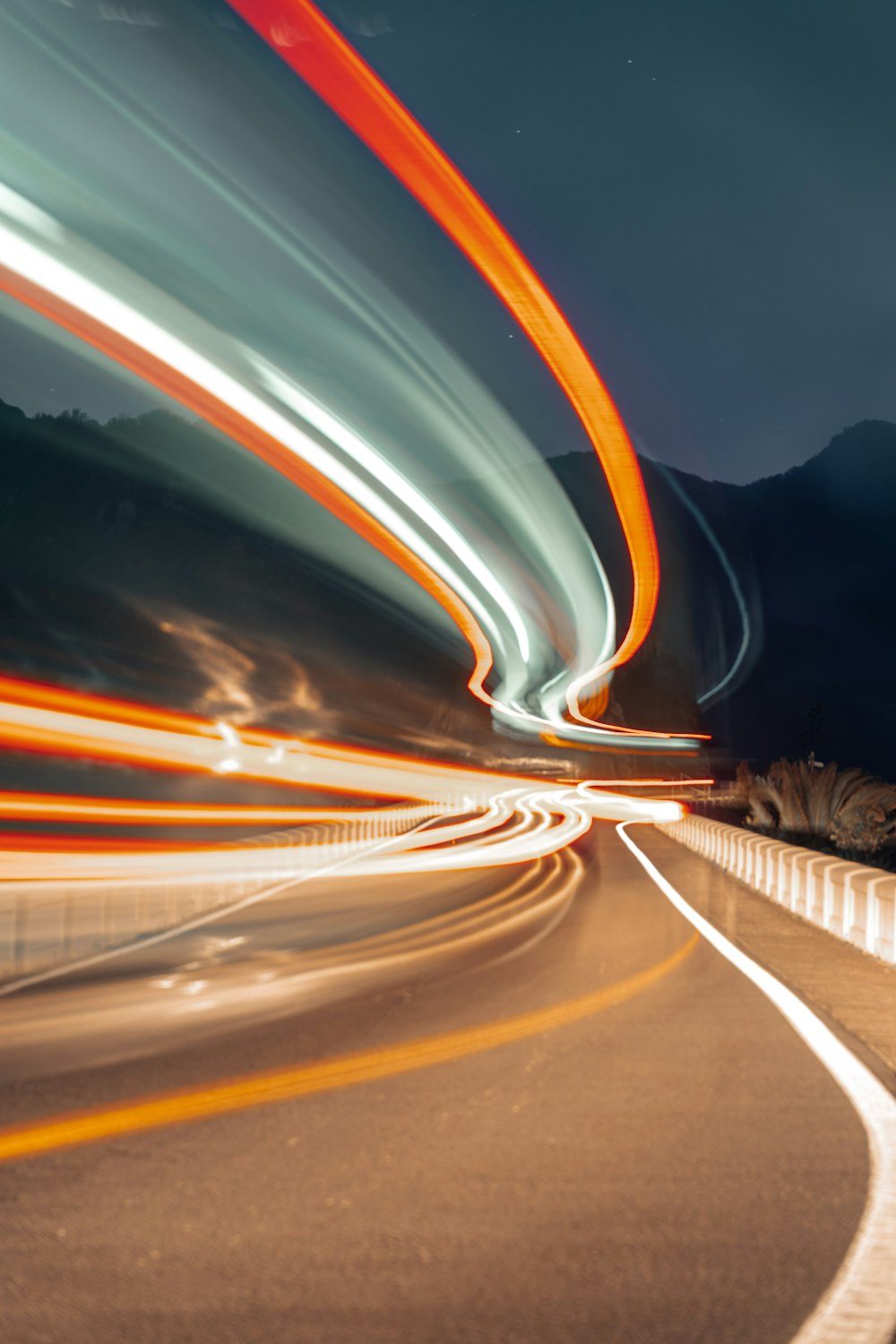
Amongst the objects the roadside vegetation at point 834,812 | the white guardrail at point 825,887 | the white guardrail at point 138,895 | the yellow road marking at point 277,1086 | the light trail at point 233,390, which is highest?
the light trail at point 233,390

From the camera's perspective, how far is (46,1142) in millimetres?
6477

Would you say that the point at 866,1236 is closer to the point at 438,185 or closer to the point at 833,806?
the point at 438,185

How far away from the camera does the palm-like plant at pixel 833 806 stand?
31.4 meters

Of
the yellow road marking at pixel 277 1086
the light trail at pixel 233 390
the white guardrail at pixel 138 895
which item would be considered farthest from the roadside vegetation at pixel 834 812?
the yellow road marking at pixel 277 1086

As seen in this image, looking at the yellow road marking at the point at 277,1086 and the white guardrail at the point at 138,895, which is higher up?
the white guardrail at the point at 138,895

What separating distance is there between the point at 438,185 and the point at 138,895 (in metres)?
9.29

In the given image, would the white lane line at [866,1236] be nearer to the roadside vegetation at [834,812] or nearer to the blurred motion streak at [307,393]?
the blurred motion streak at [307,393]

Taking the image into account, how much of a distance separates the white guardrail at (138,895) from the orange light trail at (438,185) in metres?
7.85

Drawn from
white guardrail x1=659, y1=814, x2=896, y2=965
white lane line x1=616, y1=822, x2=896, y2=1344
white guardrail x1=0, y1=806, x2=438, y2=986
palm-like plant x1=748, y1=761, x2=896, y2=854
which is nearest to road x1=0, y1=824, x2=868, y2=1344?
white lane line x1=616, y1=822, x2=896, y2=1344

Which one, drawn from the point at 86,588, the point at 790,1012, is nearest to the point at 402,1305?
the point at 790,1012

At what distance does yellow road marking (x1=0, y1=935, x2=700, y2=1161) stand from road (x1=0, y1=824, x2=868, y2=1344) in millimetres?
113

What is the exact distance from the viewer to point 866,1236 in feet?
16.4

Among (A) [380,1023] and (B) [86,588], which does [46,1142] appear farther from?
(B) [86,588]

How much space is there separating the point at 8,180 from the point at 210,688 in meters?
121
